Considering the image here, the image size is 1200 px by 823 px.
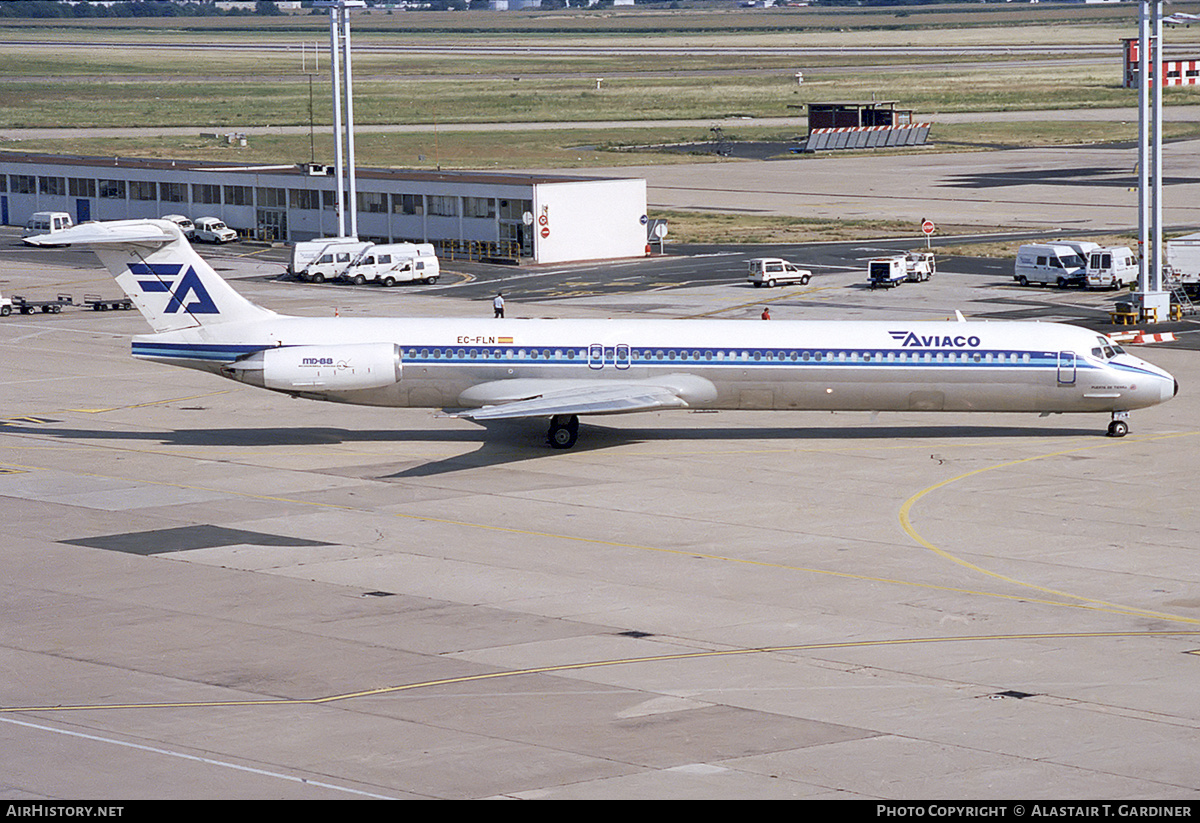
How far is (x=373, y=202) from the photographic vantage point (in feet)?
325

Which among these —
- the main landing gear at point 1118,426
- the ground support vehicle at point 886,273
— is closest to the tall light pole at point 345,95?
the ground support vehicle at point 886,273

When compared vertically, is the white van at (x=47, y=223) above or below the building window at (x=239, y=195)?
below

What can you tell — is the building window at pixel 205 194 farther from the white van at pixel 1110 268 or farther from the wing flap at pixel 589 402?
the wing flap at pixel 589 402

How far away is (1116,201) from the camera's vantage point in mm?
106188

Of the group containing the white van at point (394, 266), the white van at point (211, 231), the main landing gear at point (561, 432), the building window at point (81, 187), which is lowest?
the main landing gear at point (561, 432)

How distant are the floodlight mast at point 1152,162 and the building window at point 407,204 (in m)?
44.0

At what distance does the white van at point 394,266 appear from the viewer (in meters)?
83.4

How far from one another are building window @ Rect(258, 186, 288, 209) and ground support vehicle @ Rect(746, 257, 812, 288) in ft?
120

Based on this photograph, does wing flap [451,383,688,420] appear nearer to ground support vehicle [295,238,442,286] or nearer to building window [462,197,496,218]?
ground support vehicle [295,238,442,286]

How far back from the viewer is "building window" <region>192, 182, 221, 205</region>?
107 metres

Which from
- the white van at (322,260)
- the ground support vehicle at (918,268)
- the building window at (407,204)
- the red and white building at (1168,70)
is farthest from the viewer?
the building window at (407,204)

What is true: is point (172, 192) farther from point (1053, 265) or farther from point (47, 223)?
point (1053, 265)

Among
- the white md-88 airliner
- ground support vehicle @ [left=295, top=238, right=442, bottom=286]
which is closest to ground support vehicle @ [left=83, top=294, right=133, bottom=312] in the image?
ground support vehicle @ [left=295, top=238, right=442, bottom=286]

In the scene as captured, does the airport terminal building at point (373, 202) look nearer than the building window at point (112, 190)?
Yes
